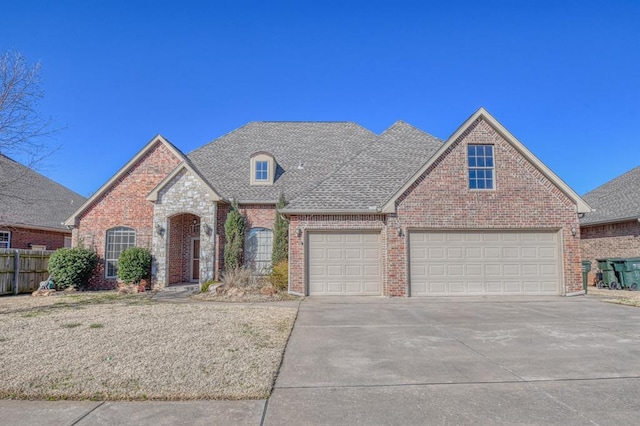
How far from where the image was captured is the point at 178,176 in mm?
15891

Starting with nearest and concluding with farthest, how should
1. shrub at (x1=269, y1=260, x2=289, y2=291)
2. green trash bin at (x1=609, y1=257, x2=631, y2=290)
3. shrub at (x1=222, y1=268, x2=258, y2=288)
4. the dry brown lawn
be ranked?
the dry brown lawn → shrub at (x1=222, y1=268, x2=258, y2=288) → shrub at (x1=269, y1=260, x2=289, y2=291) → green trash bin at (x1=609, y1=257, x2=631, y2=290)

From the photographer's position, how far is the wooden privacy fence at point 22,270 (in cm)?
1471

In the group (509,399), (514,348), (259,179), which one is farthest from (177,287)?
(509,399)

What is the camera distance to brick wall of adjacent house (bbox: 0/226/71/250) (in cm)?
1881

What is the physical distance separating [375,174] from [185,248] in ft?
29.4

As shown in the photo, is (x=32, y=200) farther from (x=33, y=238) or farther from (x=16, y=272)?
(x=16, y=272)

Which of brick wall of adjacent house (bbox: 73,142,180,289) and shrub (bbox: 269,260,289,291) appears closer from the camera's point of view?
shrub (bbox: 269,260,289,291)

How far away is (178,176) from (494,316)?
12501 mm

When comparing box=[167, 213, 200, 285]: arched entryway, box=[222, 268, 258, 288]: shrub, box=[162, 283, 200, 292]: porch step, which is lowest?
box=[162, 283, 200, 292]: porch step

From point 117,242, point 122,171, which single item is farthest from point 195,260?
point 122,171

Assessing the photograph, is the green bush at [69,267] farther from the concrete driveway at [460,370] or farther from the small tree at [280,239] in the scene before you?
the concrete driveway at [460,370]

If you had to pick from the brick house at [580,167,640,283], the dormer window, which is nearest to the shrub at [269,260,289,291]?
the dormer window

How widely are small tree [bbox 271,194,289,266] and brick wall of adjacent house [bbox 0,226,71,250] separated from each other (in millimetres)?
12793

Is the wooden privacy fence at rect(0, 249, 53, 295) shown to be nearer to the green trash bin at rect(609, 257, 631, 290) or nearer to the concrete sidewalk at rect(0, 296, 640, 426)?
the concrete sidewalk at rect(0, 296, 640, 426)
